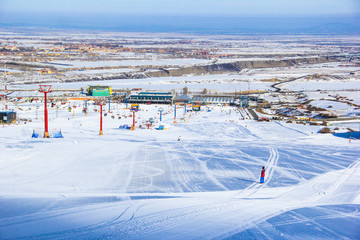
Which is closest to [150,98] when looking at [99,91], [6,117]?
[99,91]

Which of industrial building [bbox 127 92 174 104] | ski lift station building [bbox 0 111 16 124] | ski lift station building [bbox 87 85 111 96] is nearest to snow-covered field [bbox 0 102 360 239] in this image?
ski lift station building [bbox 0 111 16 124]

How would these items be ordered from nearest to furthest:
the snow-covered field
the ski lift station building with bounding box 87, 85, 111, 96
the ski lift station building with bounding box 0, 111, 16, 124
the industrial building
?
the snow-covered field, the ski lift station building with bounding box 0, 111, 16, 124, the industrial building, the ski lift station building with bounding box 87, 85, 111, 96

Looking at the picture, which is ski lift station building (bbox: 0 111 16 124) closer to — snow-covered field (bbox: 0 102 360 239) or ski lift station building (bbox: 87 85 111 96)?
snow-covered field (bbox: 0 102 360 239)

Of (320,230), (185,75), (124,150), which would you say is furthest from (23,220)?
(185,75)

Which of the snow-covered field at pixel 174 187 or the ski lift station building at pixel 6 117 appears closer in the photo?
the snow-covered field at pixel 174 187

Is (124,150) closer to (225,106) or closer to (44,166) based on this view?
(44,166)

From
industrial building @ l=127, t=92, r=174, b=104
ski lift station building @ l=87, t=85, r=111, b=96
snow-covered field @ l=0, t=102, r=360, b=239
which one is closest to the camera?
snow-covered field @ l=0, t=102, r=360, b=239

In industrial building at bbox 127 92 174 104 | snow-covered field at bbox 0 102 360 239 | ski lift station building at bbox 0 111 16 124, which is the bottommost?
industrial building at bbox 127 92 174 104

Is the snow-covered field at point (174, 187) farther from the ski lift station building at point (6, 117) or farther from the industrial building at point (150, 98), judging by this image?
the industrial building at point (150, 98)

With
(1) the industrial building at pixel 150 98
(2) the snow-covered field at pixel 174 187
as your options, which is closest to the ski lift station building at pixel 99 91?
(1) the industrial building at pixel 150 98

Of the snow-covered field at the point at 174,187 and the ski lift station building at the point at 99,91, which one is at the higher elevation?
the snow-covered field at the point at 174,187
